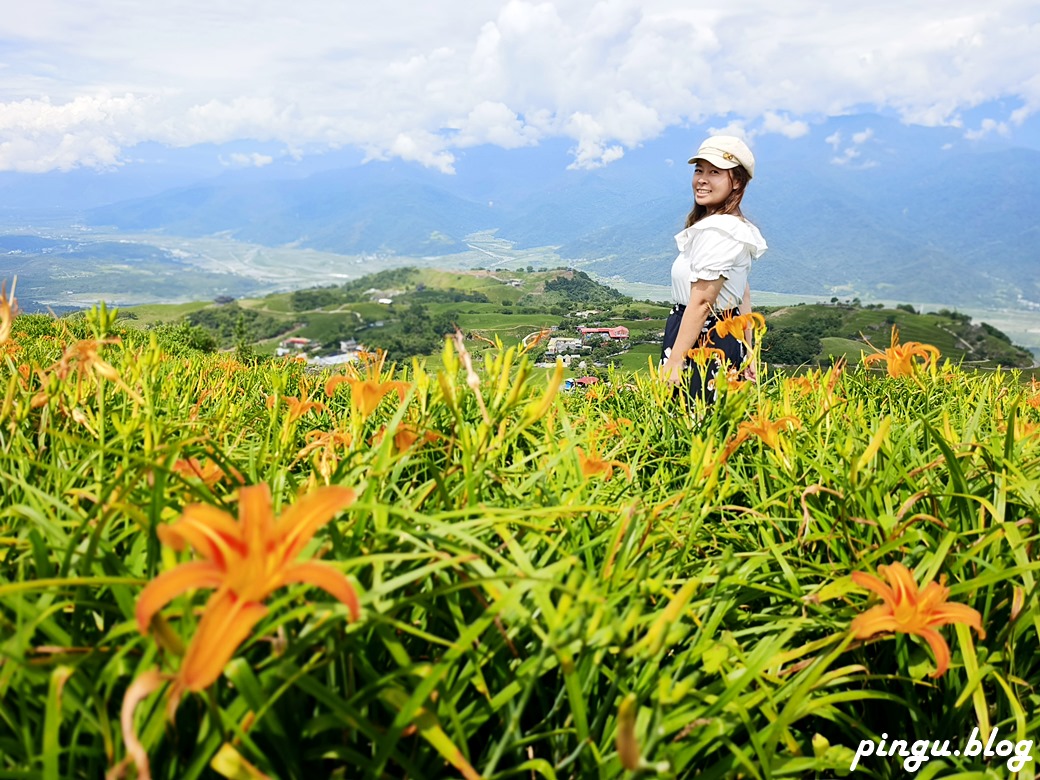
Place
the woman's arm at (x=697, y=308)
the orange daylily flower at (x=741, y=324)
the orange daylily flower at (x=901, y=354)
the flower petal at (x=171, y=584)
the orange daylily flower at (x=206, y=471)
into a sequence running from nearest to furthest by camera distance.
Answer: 1. the flower petal at (x=171, y=584)
2. the orange daylily flower at (x=206, y=471)
3. the orange daylily flower at (x=901, y=354)
4. the orange daylily flower at (x=741, y=324)
5. the woman's arm at (x=697, y=308)

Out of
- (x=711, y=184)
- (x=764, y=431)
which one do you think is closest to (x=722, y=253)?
(x=711, y=184)

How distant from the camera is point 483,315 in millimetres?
80000

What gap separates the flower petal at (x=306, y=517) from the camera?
544 mm

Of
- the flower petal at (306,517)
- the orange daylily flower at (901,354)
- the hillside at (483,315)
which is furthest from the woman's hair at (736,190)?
the hillside at (483,315)

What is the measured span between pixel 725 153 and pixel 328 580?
345 centimetres

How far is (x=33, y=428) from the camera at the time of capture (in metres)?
1.39

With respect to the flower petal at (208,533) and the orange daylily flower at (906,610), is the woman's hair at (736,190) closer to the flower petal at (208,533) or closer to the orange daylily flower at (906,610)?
the orange daylily flower at (906,610)

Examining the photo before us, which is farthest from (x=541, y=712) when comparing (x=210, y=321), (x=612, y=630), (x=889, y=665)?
(x=210, y=321)

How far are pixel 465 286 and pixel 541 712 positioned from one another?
125m

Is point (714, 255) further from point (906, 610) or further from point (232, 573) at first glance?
point (232, 573)

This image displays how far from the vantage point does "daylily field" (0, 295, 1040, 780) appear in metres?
0.59

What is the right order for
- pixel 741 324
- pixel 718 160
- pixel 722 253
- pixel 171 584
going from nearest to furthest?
pixel 171 584, pixel 741 324, pixel 722 253, pixel 718 160

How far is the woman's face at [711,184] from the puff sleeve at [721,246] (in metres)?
0.19

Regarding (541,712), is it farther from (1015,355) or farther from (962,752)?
(1015,355)
